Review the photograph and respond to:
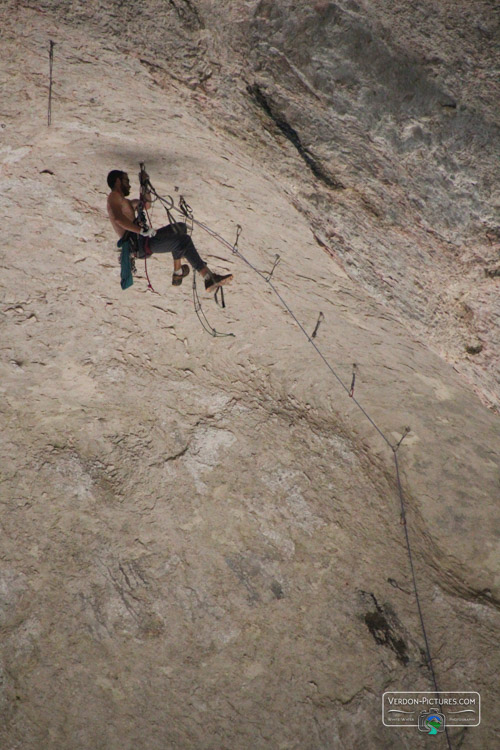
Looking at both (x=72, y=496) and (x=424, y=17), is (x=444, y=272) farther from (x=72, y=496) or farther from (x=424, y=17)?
(x=72, y=496)

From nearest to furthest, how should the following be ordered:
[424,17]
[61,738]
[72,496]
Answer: [424,17], [61,738], [72,496]

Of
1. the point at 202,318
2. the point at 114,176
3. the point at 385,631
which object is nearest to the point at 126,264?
the point at 114,176

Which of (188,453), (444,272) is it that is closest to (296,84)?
(444,272)

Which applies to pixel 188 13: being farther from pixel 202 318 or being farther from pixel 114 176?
pixel 202 318

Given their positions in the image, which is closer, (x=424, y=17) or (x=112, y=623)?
(x=424, y=17)

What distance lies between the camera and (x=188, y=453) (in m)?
6.64

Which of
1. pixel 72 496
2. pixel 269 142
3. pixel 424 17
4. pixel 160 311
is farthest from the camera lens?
pixel 160 311

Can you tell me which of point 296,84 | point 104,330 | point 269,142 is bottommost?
point 104,330

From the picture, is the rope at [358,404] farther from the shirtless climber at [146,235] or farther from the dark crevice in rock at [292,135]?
the dark crevice in rock at [292,135]

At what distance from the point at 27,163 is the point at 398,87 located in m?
4.34

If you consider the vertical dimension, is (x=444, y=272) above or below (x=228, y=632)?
above
